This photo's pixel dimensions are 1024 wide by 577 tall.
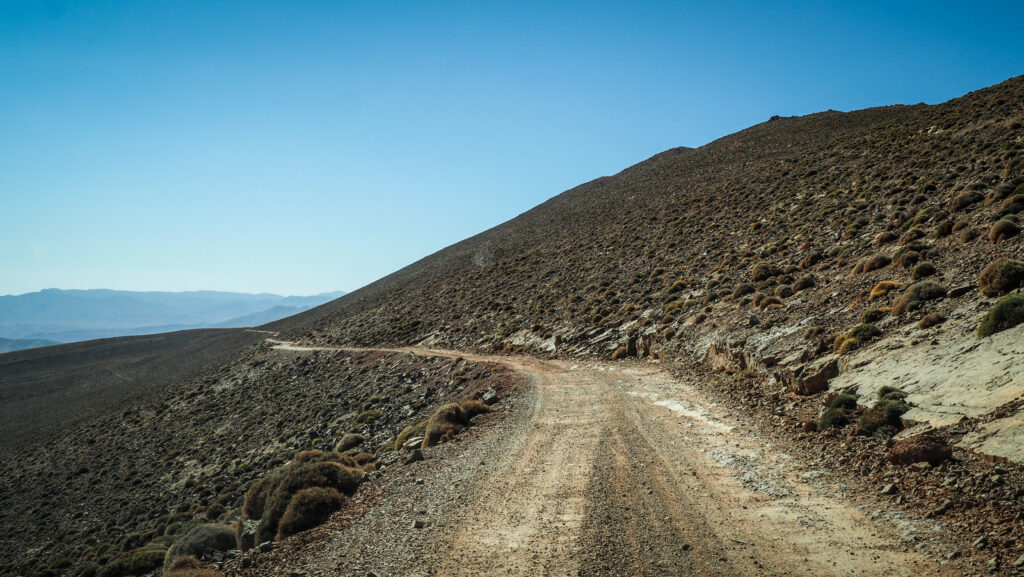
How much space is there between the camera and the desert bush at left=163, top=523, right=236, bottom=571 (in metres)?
9.38

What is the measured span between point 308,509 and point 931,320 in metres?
14.8

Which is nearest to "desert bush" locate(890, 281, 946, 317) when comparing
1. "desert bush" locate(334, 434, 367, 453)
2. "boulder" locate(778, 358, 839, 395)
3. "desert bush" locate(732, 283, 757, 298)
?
"boulder" locate(778, 358, 839, 395)

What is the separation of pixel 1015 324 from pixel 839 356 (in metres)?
3.82

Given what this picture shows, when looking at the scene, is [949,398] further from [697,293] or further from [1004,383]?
[697,293]

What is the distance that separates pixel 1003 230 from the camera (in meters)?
14.4

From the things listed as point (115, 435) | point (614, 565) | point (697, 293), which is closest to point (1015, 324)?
point (614, 565)

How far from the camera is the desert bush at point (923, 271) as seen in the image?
14.7 metres

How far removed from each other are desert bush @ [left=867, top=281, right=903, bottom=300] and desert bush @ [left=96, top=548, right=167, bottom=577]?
21.4 m

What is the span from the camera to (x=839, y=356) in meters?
13.1

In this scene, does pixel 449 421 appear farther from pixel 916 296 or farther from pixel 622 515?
pixel 916 296

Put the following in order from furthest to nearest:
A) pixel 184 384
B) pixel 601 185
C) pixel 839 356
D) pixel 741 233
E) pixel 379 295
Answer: pixel 601 185, pixel 379 295, pixel 184 384, pixel 741 233, pixel 839 356

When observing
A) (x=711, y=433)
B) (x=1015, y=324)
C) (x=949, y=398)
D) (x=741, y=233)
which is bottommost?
(x=711, y=433)

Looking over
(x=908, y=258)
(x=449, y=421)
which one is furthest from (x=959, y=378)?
(x=449, y=421)

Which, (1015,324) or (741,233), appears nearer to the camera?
(1015,324)
